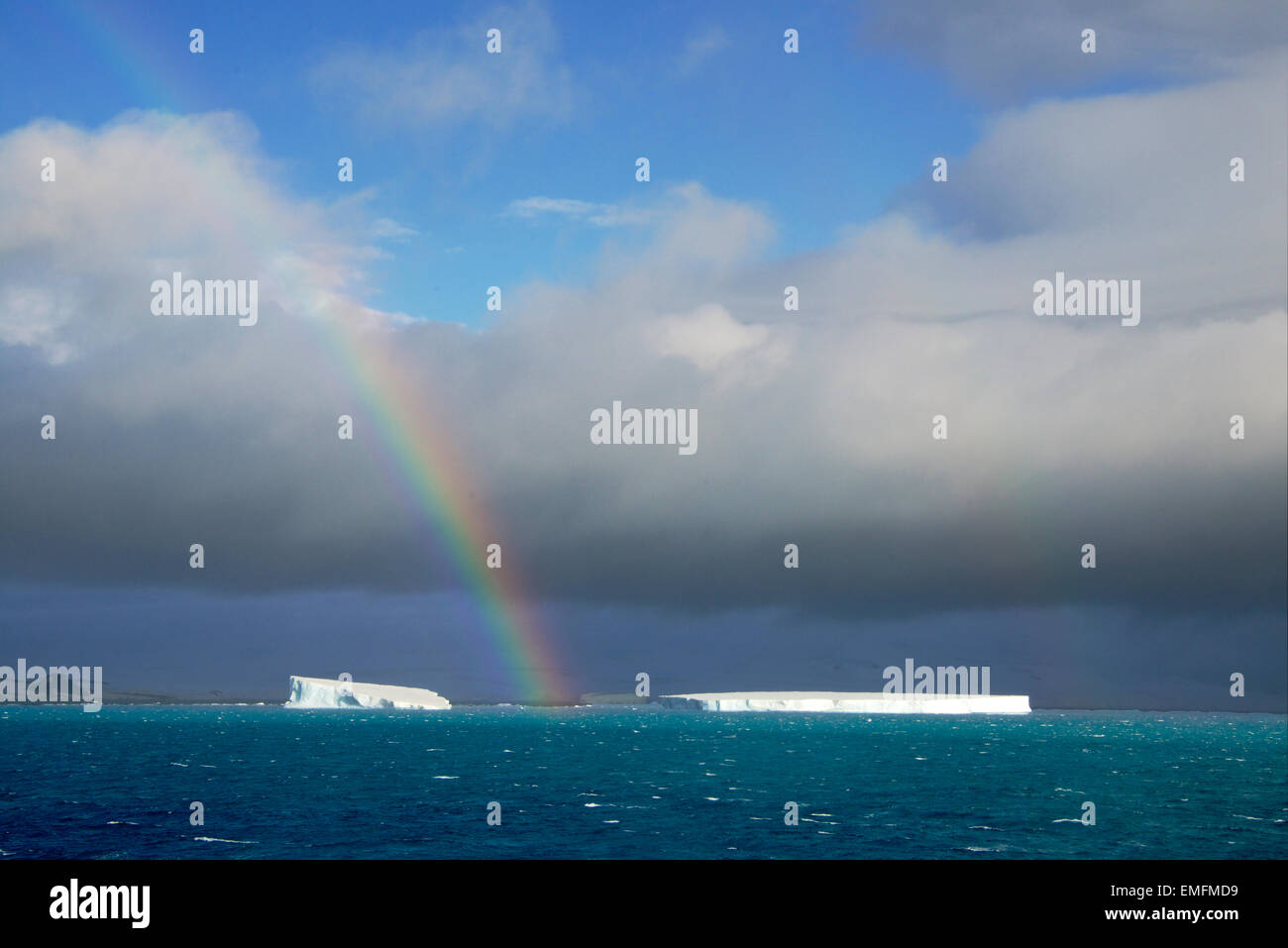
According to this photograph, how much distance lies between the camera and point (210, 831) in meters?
76.9

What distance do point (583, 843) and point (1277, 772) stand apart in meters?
128

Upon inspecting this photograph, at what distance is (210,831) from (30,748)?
126411 mm

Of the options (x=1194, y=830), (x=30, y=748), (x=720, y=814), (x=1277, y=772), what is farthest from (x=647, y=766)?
(x=30, y=748)

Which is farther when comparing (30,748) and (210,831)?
(30,748)
